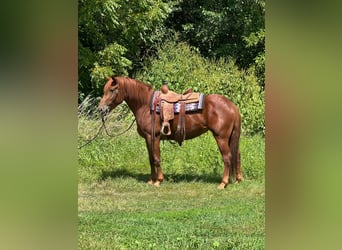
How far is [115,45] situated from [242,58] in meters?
0.77

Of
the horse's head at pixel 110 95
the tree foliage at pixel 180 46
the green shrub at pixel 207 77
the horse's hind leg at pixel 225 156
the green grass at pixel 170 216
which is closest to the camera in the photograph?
the green grass at pixel 170 216

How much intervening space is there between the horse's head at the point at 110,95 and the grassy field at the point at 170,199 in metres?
0.21

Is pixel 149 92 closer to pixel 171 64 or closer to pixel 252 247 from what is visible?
pixel 171 64

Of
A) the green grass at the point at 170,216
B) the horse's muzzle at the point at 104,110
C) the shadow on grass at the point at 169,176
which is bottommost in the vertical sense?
the green grass at the point at 170,216

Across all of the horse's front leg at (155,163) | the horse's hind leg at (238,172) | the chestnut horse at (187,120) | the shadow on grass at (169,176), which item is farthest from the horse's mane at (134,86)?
the horse's hind leg at (238,172)

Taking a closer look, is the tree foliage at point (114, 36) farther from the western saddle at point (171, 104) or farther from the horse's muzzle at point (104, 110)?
the western saddle at point (171, 104)

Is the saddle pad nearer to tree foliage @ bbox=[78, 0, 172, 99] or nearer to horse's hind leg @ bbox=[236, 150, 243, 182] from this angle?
tree foliage @ bbox=[78, 0, 172, 99]

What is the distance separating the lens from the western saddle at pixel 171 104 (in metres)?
2.91

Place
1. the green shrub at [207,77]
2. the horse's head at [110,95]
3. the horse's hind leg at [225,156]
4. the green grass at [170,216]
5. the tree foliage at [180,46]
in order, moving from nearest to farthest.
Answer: the green grass at [170,216]
the tree foliage at [180,46]
the green shrub at [207,77]
the horse's hind leg at [225,156]
the horse's head at [110,95]

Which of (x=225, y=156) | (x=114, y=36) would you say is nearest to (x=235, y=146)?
(x=225, y=156)

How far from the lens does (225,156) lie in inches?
111

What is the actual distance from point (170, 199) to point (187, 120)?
0.56m
